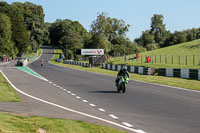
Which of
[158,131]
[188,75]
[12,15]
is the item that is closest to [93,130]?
[158,131]

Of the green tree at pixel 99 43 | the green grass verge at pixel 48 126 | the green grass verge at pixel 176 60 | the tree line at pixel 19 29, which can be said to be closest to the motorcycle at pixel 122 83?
the green grass verge at pixel 48 126

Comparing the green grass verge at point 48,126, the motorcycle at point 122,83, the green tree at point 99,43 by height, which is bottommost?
the green grass verge at point 48,126

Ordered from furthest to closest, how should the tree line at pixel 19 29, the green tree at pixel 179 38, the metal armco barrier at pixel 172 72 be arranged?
the green tree at pixel 179 38 → the tree line at pixel 19 29 → the metal armco barrier at pixel 172 72

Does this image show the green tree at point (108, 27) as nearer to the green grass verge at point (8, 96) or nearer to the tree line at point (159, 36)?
the tree line at point (159, 36)

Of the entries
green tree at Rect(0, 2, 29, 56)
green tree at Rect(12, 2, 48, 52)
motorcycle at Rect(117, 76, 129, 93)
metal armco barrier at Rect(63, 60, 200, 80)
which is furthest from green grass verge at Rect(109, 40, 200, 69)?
green tree at Rect(12, 2, 48, 52)

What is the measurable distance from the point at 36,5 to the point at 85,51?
295 ft

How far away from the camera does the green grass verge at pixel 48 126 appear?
8461 mm

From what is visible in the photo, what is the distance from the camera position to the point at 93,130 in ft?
29.7

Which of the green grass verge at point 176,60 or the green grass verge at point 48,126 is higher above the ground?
the green grass verge at point 176,60

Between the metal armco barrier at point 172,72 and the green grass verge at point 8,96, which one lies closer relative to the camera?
the green grass verge at point 8,96

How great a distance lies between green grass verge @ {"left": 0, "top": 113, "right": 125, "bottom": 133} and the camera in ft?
27.8

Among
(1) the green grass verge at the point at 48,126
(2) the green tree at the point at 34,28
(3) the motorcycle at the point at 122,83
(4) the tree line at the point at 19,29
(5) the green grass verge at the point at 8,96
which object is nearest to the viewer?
(1) the green grass verge at the point at 48,126

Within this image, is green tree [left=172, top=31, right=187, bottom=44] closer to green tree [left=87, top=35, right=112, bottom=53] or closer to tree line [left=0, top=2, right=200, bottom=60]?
tree line [left=0, top=2, right=200, bottom=60]

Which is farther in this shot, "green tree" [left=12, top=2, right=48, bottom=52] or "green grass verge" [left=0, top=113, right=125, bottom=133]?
"green tree" [left=12, top=2, right=48, bottom=52]
